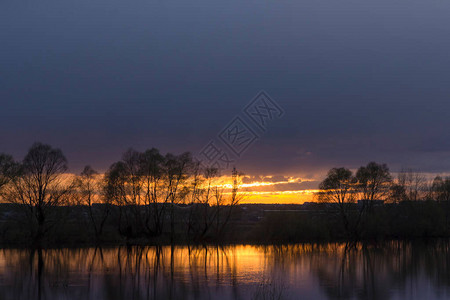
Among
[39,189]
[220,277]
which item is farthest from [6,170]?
[220,277]

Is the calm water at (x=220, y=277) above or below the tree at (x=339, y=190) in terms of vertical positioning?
below

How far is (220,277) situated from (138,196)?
114 feet

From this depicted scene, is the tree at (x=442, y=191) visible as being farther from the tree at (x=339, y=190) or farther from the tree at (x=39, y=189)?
the tree at (x=39, y=189)

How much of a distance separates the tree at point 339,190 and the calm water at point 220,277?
27272 millimetres

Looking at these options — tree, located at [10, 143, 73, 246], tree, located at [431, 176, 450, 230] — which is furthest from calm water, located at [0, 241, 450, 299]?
tree, located at [431, 176, 450, 230]

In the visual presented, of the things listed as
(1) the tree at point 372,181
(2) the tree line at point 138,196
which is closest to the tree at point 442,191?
(1) the tree at point 372,181

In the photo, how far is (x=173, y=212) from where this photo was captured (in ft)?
201

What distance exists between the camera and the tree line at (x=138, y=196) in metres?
57.1

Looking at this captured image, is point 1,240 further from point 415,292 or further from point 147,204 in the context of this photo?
point 415,292

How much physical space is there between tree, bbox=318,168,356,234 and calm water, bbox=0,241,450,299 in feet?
89.5

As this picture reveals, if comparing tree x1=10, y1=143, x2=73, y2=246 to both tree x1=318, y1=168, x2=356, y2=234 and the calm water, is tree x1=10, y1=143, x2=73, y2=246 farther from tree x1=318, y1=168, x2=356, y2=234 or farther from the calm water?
tree x1=318, y1=168, x2=356, y2=234

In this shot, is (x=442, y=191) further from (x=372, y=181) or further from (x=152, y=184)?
(x=152, y=184)

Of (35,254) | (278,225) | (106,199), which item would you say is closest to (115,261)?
(35,254)

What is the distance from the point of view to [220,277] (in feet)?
94.7
